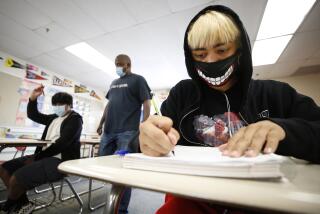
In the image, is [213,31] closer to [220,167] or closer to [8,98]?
[220,167]

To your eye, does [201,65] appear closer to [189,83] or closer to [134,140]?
[189,83]

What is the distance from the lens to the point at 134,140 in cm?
50

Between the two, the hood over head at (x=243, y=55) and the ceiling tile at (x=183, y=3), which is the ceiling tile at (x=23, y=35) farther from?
the hood over head at (x=243, y=55)

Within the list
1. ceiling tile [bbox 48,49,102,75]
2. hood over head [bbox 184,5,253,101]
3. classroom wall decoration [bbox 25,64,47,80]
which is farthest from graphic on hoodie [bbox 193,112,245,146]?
classroom wall decoration [bbox 25,64,47,80]

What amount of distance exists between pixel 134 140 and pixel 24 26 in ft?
11.5

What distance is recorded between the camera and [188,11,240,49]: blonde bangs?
28.0 inches

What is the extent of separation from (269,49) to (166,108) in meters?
3.52

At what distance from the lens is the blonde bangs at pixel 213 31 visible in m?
0.71

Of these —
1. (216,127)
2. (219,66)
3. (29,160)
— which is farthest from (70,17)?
(216,127)

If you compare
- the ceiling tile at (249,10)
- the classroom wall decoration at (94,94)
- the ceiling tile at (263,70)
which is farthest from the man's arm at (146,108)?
the classroom wall decoration at (94,94)

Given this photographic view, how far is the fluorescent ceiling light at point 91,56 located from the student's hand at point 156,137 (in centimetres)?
347

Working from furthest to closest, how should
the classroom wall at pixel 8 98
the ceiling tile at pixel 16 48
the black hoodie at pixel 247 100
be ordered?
the classroom wall at pixel 8 98 → the ceiling tile at pixel 16 48 → the black hoodie at pixel 247 100

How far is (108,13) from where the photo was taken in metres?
2.43

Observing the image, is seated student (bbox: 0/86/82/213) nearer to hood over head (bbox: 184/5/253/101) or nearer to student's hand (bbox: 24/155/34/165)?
student's hand (bbox: 24/155/34/165)
